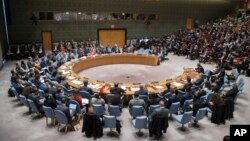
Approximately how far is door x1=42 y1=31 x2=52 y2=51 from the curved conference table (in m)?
7.65

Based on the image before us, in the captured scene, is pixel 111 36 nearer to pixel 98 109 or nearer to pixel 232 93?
pixel 232 93

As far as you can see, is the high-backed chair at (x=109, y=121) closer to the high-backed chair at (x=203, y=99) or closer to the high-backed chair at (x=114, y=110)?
the high-backed chair at (x=114, y=110)

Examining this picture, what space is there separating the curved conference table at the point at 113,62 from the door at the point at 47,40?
301 inches

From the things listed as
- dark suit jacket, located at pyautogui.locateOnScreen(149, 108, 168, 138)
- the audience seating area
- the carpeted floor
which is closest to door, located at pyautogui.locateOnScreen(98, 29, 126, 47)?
the audience seating area

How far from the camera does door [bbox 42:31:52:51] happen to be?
78.2ft

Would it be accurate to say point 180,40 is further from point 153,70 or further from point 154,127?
point 154,127

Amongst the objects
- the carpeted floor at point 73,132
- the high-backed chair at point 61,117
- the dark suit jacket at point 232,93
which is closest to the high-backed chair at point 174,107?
the carpeted floor at point 73,132

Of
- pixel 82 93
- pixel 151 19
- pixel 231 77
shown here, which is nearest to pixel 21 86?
pixel 82 93

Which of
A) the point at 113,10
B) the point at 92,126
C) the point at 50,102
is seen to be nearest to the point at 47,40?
the point at 113,10

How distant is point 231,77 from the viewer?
13820 millimetres

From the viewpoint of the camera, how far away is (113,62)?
64.7ft

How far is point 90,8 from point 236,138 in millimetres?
22224

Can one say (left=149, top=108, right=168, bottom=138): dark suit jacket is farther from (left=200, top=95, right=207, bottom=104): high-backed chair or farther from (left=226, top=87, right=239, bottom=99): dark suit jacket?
(left=226, top=87, right=239, bottom=99): dark suit jacket

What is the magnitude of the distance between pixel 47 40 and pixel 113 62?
816cm
